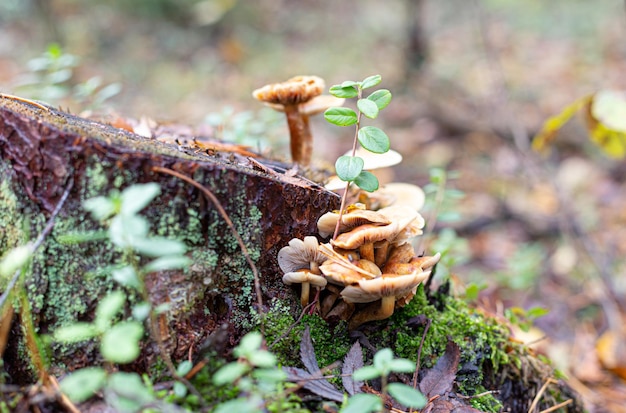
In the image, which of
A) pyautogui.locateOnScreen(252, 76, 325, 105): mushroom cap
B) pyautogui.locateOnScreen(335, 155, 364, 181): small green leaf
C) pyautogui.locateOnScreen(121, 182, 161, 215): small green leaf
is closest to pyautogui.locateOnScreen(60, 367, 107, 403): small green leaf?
pyautogui.locateOnScreen(121, 182, 161, 215): small green leaf

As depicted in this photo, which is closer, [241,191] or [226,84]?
[241,191]

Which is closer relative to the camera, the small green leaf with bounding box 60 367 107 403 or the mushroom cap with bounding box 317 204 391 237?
the small green leaf with bounding box 60 367 107 403

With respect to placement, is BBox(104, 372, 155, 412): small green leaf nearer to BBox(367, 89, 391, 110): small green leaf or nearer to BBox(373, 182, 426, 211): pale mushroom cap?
BBox(367, 89, 391, 110): small green leaf

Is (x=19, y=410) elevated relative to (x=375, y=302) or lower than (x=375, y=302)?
elevated

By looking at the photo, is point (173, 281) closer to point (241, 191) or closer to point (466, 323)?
point (241, 191)

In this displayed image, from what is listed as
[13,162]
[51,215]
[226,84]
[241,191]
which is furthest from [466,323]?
[226,84]

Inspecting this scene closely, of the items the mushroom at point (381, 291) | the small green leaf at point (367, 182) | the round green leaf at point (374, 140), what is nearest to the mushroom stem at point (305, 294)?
the mushroom at point (381, 291)

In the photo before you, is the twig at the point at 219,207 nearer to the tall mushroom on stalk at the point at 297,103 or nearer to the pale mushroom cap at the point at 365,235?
the pale mushroom cap at the point at 365,235

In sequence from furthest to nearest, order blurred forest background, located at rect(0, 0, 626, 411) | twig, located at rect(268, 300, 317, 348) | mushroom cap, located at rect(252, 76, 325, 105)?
1. blurred forest background, located at rect(0, 0, 626, 411)
2. mushroom cap, located at rect(252, 76, 325, 105)
3. twig, located at rect(268, 300, 317, 348)
